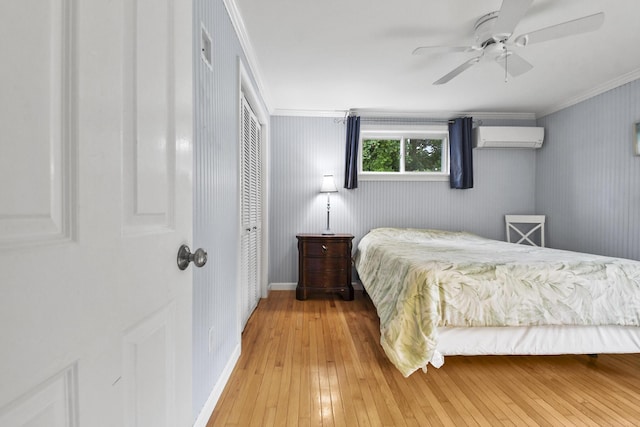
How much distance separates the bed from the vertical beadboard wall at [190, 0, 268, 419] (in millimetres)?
984

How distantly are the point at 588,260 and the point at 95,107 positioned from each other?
2.68 meters

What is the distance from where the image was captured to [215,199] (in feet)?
5.17

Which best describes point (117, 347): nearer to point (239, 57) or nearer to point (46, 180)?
point (46, 180)

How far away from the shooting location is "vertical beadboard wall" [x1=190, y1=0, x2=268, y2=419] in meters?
1.32

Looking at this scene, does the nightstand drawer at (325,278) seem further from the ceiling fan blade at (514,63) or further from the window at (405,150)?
the ceiling fan blade at (514,63)

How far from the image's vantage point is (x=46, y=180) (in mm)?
365

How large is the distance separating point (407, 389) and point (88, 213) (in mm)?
1823

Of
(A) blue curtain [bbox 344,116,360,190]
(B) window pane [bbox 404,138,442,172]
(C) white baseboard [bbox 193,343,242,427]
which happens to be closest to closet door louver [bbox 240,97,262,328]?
(C) white baseboard [bbox 193,343,242,427]

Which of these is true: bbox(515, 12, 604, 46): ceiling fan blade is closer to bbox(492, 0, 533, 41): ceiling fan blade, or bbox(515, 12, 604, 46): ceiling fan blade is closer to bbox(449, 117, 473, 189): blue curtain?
bbox(492, 0, 533, 41): ceiling fan blade

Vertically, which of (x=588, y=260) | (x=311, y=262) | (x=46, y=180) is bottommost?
(x=311, y=262)

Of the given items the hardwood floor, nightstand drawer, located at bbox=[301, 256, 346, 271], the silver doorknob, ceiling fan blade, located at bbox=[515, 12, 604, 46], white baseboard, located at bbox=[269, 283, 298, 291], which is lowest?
the hardwood floor

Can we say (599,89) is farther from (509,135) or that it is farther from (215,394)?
(215,394)

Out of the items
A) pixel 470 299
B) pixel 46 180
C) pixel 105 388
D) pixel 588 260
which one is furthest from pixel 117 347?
pixel 588 260

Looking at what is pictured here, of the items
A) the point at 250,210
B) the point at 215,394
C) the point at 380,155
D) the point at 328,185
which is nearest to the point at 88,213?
the point at 215,394
